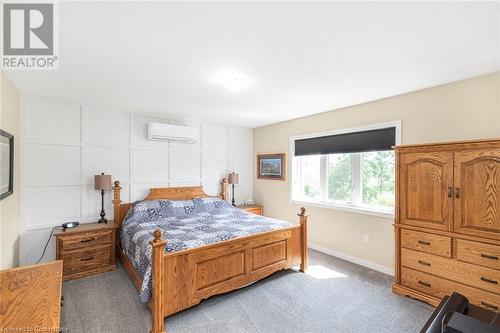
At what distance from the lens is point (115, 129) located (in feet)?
12.5

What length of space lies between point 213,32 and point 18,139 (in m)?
2.98

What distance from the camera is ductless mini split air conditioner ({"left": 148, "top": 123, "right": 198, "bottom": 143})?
3969mm

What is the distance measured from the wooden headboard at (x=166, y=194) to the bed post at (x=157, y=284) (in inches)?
74.9

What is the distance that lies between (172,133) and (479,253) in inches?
165

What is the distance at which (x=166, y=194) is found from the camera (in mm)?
4191

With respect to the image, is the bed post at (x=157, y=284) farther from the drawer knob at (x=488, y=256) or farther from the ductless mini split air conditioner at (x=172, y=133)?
the drawer knob at (x=488, y=256)

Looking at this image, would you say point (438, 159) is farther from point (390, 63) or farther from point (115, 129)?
point (115, 129)

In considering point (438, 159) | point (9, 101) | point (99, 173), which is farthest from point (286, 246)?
point (9, 101)

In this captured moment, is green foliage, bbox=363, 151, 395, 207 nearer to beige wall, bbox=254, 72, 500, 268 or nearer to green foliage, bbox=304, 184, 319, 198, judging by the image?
beige wall, bbox=254, 72, 500, 268

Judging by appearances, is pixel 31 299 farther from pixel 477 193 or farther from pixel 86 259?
pixel 477 193

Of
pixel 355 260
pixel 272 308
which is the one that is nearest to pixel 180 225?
pixel 272 308

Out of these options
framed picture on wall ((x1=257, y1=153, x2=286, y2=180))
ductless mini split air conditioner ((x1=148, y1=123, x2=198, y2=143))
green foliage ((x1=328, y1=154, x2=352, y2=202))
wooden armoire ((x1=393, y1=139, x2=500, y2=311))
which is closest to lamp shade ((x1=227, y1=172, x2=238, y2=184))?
framed picture on wall ((x1=257, y1=153, x2=286, y2=180))

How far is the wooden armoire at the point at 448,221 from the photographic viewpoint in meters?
2.10

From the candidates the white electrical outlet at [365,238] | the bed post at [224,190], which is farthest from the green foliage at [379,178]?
the bed post at [224,190]
